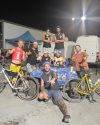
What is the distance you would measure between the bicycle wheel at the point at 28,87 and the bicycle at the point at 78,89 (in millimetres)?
954

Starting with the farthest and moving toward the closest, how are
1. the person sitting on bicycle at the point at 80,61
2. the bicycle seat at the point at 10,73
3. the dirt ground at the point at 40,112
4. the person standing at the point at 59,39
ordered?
the person standing at the point at 59,39, the person sitting on bicycle at the point at 80,61, the bicycle seat at the point at 10,73, the dirt ground at the point at 40,112

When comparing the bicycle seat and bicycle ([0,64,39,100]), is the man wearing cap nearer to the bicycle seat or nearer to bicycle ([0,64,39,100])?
bicycle ([0,64,39,100])

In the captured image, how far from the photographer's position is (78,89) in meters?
8.90

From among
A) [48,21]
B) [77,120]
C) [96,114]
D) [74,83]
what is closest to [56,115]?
[77,120]

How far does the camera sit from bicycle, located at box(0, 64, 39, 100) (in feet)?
29.0

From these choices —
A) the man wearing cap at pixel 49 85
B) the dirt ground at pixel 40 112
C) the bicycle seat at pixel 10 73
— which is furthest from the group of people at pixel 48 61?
the dirt ground at pixel 40 112

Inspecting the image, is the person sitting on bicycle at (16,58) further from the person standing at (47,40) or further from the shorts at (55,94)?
the person standing at (47,40)

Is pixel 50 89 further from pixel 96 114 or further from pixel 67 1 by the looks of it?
pixel 67 1

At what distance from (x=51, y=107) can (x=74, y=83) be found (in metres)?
1.24

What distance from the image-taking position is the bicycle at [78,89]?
888cm

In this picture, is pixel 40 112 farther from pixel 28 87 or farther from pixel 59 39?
pixel 59 39

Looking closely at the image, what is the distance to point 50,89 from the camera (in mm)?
8047

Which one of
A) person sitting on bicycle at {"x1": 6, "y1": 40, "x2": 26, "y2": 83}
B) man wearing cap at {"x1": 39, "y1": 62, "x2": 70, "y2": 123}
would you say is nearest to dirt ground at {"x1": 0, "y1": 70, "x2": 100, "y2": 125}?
man wearing cap at {"x1": 39, "y1": 62, "x2": 70, "y2": 123}

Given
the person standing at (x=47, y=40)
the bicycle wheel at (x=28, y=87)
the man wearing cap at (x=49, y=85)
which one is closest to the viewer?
the man wearing cap at (x=49, y=85)
